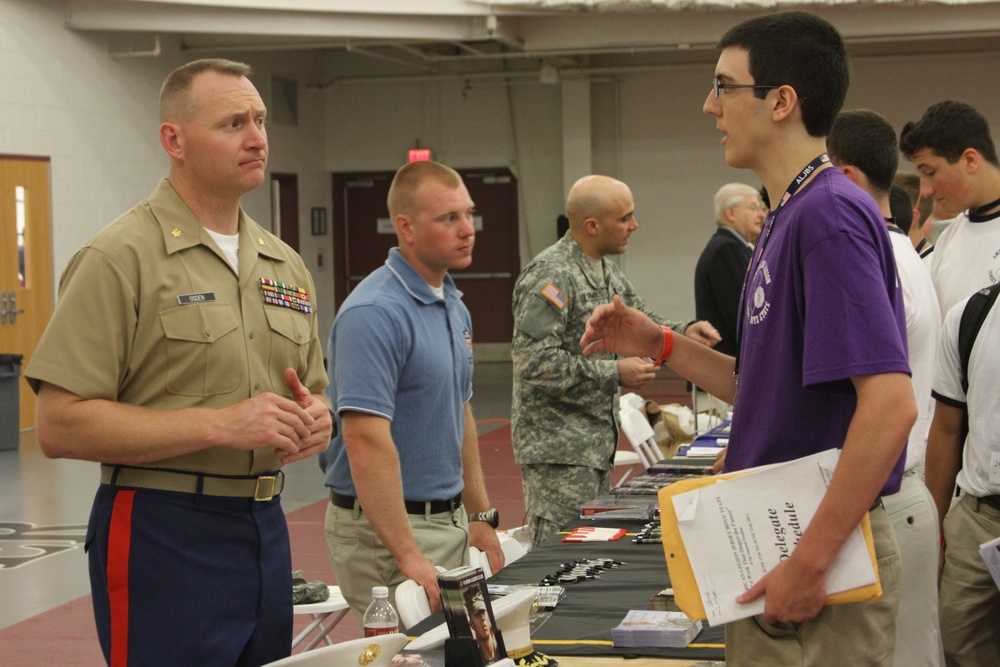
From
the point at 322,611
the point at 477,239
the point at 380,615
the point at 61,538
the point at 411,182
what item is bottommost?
the point at 61,538

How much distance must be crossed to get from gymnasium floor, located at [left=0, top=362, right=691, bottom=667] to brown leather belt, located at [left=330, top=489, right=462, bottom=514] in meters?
1.59

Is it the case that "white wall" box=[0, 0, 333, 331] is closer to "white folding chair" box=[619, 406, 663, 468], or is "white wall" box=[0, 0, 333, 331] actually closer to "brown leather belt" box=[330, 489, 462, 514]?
"white folding chair" box=[619, 406, 663, 468]

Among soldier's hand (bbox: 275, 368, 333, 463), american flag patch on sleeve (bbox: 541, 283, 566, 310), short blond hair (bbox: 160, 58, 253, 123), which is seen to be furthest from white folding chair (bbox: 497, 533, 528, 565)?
short blond hair (bbox: 160, 58, 253, 123)

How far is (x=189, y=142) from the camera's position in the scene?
7.40 ft

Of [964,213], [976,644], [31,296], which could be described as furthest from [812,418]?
[31,296]

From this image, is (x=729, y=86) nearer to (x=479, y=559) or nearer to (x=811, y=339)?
(x=811, y=339)

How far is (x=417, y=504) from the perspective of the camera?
3096 mm

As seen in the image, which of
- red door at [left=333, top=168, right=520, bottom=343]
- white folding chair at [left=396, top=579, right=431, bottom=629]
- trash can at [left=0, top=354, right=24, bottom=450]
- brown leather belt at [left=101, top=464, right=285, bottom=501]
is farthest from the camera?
red door at [left=333, top=168, right=520, bottom=343]

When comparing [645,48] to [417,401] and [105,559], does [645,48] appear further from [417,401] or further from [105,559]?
[105,559]

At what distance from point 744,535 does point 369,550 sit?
1594 millimetres

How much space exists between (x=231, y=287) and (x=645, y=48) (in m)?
11.1

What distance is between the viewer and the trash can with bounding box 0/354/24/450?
30.5ft

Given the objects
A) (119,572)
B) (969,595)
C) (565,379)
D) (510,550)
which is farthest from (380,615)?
(565,379)

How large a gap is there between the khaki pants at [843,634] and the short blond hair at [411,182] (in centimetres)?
175
